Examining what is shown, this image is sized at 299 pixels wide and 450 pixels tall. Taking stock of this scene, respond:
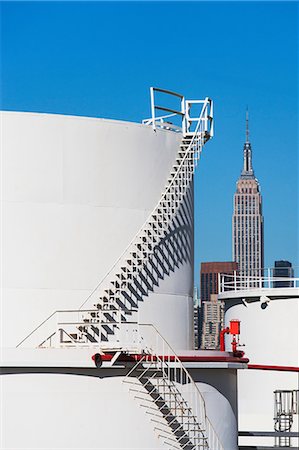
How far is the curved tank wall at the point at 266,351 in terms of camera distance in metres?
38.4

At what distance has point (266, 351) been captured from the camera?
129 feet

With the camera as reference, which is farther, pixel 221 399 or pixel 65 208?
pixel 221 399

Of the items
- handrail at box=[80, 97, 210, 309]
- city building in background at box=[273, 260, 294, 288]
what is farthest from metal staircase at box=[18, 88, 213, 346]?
city building in background at box=[273, 260, 294, 288]

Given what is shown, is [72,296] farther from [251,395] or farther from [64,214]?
[251,395]

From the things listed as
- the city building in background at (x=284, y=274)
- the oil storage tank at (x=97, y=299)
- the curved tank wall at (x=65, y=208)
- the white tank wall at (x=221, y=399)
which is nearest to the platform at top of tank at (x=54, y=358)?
the oil storage tank at (x=97, y=299)

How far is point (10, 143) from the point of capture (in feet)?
90.2

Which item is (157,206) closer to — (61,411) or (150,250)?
(150,250)

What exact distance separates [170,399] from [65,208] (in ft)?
16.6

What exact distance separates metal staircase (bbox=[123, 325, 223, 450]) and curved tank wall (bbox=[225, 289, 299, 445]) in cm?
1142

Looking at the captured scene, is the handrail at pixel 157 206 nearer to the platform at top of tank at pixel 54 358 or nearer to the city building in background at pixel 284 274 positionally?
the platform at top of tank at pixel 54 358

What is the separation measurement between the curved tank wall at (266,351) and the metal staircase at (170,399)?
11.4m

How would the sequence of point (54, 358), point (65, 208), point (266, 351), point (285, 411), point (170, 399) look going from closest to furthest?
point (54, 358), point (170, 399), point (65, 208), point (285, 411), point (266, 351)

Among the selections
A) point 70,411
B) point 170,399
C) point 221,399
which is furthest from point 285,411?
point 70,411

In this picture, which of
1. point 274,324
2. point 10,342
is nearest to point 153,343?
point 10,342
